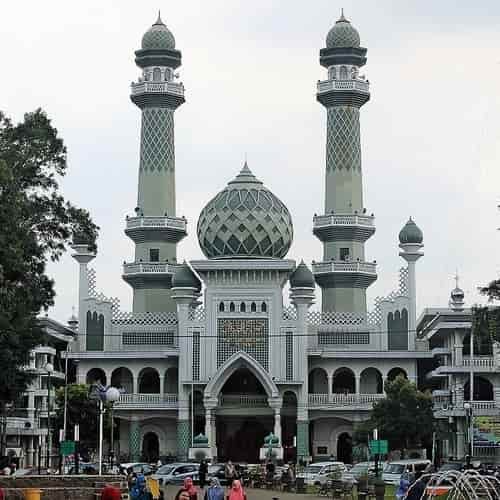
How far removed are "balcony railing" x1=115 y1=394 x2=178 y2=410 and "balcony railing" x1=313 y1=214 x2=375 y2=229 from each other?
14.6 metres

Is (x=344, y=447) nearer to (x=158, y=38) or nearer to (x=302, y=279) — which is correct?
(x=302, y=279)

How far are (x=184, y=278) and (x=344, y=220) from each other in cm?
1109

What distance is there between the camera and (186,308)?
90.6 m

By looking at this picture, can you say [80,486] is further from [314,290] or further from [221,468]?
[314,290]

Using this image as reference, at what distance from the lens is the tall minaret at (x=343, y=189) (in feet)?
307

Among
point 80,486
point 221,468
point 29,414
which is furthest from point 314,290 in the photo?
point 80,486

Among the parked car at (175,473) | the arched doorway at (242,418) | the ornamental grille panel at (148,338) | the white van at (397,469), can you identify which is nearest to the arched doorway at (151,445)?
the arched doorway at (242,418)

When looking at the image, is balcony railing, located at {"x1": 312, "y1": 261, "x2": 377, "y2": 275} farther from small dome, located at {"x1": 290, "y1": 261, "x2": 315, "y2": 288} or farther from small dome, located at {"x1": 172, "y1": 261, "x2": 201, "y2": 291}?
small dome, located at {"x1": 172, "y1": 261, "x2": 201, "y2": 291}

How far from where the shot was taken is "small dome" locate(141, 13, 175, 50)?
10012cm

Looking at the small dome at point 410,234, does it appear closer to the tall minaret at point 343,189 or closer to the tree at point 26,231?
the tall minaret at point 343,189

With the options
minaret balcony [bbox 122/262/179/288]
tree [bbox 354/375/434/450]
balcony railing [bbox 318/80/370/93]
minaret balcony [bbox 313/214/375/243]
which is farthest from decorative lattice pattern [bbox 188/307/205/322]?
balcony railing [bbox 318/80/370/93]

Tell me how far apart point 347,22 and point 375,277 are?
1739 cm

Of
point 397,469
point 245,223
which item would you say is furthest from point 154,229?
point 397,469

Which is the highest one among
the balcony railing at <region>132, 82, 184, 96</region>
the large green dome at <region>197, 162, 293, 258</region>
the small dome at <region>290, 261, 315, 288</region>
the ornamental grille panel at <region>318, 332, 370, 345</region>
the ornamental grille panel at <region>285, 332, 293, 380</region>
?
the balcony railing at <region>132, 82, 184, 96</region>
